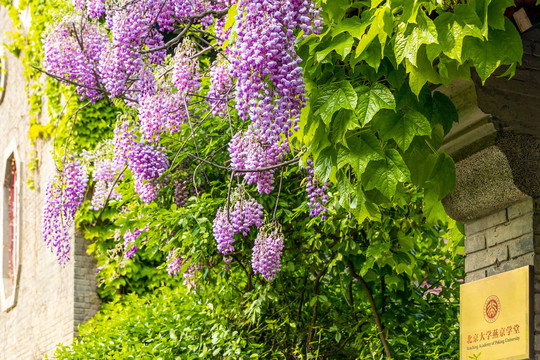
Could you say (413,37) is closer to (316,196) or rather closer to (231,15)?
(231,15)

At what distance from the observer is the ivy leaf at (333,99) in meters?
3.59

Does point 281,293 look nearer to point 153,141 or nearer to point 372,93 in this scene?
point 153,141

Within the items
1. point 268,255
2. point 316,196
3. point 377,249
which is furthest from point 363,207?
point 268,255

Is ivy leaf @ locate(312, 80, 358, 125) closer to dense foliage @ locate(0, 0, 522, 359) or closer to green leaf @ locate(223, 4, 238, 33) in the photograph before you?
dense foliage @ locate(0, 0, 522, 359)

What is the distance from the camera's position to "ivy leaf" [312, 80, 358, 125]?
359 centimetres

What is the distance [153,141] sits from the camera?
6.62 m

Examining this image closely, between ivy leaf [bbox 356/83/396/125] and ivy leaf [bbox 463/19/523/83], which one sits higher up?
ivy leaf [bbox 463/19/523/83]

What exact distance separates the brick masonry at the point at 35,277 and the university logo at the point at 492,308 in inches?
270

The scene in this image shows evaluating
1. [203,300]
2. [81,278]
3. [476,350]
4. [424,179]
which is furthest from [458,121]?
[81,278]

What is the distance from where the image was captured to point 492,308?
3916 millimetres

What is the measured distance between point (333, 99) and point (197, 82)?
2916mm

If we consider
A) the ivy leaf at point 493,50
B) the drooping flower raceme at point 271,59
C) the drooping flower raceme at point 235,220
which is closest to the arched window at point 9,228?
the drooping flower raceme at point 235,220

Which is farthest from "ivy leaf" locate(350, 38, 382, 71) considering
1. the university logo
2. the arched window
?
the arched window

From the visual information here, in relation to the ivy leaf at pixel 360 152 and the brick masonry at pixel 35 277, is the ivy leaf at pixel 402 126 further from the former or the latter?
the brick masonry at pixel 35 277
